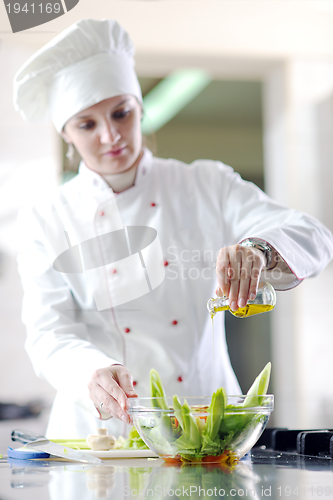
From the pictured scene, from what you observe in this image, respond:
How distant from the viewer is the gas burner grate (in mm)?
715

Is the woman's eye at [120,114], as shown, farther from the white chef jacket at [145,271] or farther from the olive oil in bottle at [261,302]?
A: the olive oil in bottle at [261,302]

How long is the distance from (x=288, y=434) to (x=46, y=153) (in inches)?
71.1

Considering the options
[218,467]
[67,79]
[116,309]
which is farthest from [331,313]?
[218,467]

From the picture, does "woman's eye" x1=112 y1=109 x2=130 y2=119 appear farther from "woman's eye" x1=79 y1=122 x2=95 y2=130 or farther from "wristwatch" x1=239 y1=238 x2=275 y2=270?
"wristwatch" x1=239 y1=238 x2=275 y2=270

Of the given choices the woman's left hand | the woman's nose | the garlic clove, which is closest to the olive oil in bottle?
the woman's left hand

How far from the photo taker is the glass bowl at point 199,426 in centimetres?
58

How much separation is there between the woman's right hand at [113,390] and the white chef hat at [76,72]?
2.22 ft

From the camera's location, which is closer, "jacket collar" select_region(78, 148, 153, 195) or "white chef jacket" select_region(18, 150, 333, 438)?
"white chef jacket" select_region(18, 150, 333, 438)

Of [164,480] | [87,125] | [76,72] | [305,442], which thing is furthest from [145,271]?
[164,480]

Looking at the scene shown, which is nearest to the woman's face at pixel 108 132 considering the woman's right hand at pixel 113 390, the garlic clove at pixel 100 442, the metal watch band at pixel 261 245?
the metal watch band at pixel 261 245

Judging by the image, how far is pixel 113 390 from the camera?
0.77 metres

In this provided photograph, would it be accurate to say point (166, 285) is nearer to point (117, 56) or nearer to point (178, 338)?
point (178, 338)

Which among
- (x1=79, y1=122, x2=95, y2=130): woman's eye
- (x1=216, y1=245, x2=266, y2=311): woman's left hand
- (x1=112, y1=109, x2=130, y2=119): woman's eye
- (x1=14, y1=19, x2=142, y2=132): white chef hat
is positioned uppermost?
(x1=14, y1=19, x2=142, y2=132): white chef hat

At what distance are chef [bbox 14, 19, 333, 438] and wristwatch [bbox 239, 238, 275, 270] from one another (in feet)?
0.70
